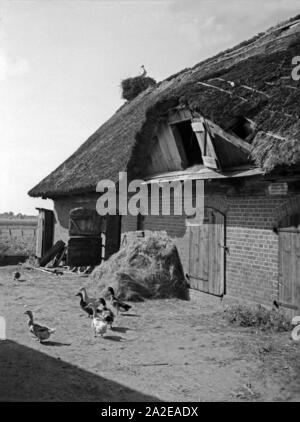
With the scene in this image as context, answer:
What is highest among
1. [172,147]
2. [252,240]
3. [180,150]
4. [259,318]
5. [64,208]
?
[172,147]

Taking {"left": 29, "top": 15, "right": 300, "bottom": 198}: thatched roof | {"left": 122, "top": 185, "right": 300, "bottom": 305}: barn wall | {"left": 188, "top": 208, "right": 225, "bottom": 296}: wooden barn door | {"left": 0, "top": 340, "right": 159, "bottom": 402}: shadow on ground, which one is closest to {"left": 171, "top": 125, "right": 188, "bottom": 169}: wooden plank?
{"left": 29, "top": 15, "right": 300, "bottom": 198}: thatched roof

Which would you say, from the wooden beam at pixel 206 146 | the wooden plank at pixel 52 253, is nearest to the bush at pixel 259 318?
the wooden beam at pixel 206 146

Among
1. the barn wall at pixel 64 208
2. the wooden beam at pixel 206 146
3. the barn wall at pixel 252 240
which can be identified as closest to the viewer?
the barn wall at pixel 252 240

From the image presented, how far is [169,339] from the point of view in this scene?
22.0 ft

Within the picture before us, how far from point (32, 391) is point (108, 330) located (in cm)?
286

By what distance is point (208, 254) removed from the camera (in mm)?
9523

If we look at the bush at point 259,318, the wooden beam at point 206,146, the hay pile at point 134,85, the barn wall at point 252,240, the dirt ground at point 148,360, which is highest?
the hay pile at point 134,85

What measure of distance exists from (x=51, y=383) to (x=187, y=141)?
27.3ft

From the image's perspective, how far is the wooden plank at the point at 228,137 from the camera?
25.9 ft

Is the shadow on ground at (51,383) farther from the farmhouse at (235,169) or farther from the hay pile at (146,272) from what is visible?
the hay pile at (146,272)

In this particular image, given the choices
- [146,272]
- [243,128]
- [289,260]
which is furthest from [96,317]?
[243,128]

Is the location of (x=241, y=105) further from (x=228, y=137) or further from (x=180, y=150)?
(x=180, y=150)

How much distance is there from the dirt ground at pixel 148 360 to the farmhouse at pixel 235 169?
1.20 m

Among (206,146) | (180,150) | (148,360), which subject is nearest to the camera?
(148,360)
